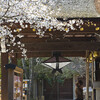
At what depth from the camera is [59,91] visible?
24516 mm

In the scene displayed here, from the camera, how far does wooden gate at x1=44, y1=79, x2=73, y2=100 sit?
24.5 meters

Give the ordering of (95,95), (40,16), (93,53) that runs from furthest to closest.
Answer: (95,95)
(93,53)
(40,16)

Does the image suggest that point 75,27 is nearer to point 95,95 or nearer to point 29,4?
point 29,4

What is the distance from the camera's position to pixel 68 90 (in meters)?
24.5

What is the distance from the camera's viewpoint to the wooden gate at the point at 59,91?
24.5 m

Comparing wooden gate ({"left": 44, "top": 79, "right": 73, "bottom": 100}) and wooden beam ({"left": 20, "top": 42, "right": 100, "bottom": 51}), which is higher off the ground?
wooden beam ({"left": 20, "top": 42, "right": 100, "bottom": 51})

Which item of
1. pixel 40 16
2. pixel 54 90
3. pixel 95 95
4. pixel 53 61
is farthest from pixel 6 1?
pixel 54 90

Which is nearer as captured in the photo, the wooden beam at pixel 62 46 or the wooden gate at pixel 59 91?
the wooden beam at pixel 62 46

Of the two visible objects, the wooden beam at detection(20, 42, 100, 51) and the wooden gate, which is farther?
the wooden gate

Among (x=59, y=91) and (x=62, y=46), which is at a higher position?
(x=62, y=46)

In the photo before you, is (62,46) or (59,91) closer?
(62,46)

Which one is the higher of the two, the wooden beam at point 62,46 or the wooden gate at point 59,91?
the wooden beam at point 62,46

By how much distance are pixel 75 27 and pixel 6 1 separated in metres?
2.01

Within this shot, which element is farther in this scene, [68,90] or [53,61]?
[68,90]
